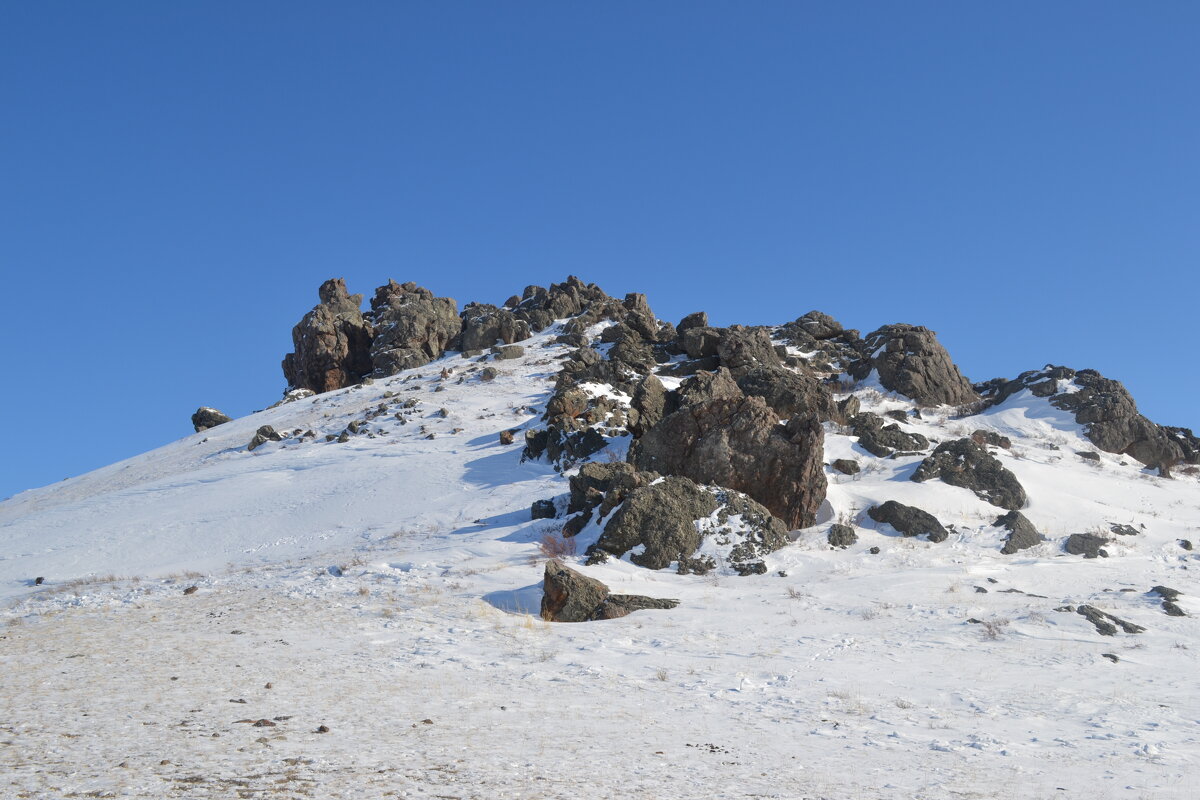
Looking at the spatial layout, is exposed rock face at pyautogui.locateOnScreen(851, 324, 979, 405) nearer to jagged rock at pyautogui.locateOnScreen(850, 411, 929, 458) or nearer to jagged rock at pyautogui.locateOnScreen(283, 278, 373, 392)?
jagged rock at pyautogui.locateOnScreen(850, 411, 929, 458)

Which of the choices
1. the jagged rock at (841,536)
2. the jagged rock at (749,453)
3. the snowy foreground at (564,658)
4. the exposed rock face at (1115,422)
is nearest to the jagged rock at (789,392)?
the snowy foreground at (564,658)

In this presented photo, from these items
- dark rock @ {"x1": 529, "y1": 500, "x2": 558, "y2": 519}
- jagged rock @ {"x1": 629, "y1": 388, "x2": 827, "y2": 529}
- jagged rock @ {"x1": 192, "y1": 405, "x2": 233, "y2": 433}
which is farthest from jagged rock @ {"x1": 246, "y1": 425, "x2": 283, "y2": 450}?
jagged rock @ {"x1": 629, "y1": 388, "x2": 827, "y2": 529}

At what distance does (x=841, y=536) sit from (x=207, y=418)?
1794 inches

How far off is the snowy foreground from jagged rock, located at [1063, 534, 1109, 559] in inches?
15.0

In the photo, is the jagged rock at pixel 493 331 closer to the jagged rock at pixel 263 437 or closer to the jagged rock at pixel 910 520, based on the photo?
the jagged rock at pixel 263 437

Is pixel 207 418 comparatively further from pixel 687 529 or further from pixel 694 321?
pixel 687 529

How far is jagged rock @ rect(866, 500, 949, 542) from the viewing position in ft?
66.4

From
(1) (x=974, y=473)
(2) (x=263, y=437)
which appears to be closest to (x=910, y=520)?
(1) (x=974, y=473)

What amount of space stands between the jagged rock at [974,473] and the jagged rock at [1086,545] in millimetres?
2328

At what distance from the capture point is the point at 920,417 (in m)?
35.0

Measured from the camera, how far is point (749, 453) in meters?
21.6

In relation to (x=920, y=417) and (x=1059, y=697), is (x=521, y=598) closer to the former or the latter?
(x=1059, y=697)

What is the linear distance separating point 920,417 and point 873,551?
702 inches

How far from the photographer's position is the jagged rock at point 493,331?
194 ft
